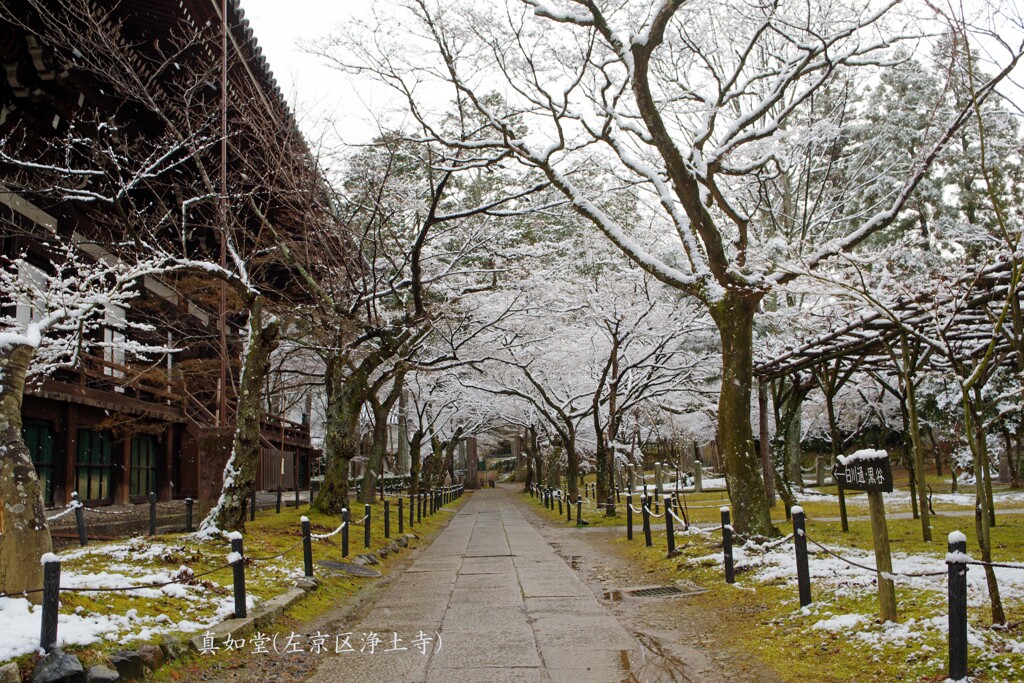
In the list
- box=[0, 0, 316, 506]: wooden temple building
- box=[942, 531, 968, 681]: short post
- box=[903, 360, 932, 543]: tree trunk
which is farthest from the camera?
box=[0, 0, 316, 506]: wooden temple building

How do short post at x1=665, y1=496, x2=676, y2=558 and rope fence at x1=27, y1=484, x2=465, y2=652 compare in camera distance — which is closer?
rope fence at x1=27, y1=484, x2=465, y2=652

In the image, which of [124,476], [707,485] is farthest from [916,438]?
[707,485]

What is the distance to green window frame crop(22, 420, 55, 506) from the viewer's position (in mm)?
14367

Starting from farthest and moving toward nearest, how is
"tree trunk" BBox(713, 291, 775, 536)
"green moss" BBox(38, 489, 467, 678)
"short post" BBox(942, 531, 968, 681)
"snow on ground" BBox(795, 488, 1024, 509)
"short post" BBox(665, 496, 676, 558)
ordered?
"snow on ground" BBox(795, 488, 1024, 509), "short post" BBox(665, 496, 676, 558), "tree trunk" BBox(713, 291, 775, 536), "green moss" BBox(38, 489, 467, 678), "short post" BBox(942, 531, 968, 681)

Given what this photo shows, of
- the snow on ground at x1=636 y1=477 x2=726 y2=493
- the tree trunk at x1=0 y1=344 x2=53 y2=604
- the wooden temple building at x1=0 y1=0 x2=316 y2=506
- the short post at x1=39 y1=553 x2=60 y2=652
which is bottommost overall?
the snow on ground at x1=636 y1=477 x2=726 y2=493

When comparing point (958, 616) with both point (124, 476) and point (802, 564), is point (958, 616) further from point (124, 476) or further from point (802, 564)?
point (124, 476)

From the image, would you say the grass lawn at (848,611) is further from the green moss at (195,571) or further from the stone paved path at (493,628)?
the green moss at (195,571)

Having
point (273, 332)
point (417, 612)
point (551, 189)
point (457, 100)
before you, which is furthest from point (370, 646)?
point (551, 189)

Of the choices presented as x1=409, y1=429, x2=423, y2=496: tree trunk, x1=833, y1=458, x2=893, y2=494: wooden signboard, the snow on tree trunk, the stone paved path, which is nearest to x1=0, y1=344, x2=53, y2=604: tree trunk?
the stone paved path

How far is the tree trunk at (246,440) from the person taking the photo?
1053 centimetres

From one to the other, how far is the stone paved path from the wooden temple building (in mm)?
4847

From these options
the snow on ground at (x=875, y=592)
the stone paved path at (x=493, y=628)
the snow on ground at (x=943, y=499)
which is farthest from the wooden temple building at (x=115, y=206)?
the snow on ground at (x=943, y=499)

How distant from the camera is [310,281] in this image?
574 inches

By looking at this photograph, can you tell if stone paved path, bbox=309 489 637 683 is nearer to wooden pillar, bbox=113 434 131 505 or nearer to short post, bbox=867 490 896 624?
short post, bbox=867 490 896 624
